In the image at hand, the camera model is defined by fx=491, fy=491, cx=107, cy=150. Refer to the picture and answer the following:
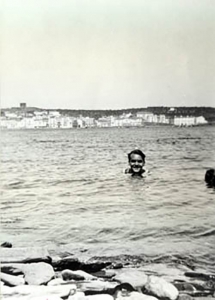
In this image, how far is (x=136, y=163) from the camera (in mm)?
1539

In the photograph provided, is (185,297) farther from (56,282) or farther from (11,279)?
(11,279)

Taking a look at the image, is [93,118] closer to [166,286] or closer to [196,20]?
[196,20]

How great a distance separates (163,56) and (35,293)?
820 millimetres

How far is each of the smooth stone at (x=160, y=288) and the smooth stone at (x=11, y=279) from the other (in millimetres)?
383

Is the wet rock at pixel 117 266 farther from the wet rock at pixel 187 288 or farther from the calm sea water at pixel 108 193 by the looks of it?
the wet rock at pixel 187 288

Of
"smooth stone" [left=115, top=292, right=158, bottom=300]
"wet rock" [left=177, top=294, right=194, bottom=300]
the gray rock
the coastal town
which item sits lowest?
"smooth stone" [left=115, top=292, right=158, bottom=300]

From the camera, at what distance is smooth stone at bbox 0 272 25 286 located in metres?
1.50

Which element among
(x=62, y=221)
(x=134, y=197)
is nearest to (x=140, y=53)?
(x=134, y=197)

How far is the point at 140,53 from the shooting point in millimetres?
1502

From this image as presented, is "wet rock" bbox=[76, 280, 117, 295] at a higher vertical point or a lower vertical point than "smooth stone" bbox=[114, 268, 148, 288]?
lower

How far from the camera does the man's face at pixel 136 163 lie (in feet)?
5.04

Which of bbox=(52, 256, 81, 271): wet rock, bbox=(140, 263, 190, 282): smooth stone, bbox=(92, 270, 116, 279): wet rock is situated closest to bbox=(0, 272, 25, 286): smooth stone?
bbox=(52, 256, 81, 271): wet rock

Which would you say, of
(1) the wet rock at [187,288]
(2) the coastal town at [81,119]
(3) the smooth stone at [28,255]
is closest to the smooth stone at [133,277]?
(1) the wet rock at [187,288]

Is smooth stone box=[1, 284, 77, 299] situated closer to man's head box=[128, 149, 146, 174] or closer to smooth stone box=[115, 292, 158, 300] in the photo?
smooth stone box=[115, 292, 158, 300]
